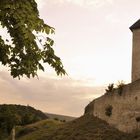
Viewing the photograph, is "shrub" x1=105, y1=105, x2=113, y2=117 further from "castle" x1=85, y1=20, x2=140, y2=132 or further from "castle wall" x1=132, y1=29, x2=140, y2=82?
"castle wall" x1=132, y1=29, x2=140, y2=82

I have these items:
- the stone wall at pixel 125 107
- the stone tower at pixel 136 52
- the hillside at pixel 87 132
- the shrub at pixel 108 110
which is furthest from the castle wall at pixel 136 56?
the hillside at pixel 87 132

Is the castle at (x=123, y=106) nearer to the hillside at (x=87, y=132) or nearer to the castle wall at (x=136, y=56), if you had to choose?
the castle wall at (x=136, y=56)

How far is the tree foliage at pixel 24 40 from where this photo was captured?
1126cm

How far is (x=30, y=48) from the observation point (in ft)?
39.0

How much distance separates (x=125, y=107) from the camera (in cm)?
3516

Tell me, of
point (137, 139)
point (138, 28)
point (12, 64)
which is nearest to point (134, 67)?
point (138, 28)

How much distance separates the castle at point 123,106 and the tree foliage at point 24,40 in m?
21.4

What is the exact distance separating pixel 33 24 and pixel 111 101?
27.4 metres

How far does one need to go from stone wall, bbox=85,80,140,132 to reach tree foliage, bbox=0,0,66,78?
70.2 ft

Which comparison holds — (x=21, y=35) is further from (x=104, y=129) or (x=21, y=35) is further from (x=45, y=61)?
(x=104, y=129)

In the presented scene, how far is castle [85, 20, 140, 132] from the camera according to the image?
110 ft

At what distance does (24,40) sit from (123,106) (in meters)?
24.7

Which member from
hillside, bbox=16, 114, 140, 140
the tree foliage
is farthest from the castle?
the tree foliage

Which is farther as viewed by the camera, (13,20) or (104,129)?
(104,129)
